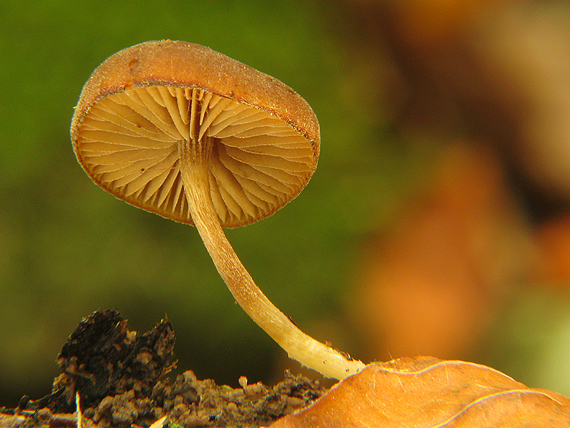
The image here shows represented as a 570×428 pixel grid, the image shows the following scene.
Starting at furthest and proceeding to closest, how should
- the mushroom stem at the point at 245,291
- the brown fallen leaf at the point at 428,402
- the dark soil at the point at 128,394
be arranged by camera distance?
the mushroom stem at the point at 245,291 → the dark soil at the point at 128,394 → the brown fallen leaf at the point at 428,402

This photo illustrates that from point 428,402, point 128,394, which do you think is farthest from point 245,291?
point 428,402

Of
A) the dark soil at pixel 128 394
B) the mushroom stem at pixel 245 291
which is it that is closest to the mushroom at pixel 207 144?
the mushroom stem at pixel 245 291

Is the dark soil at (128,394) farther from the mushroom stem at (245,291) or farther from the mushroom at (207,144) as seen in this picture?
the mushroom at (207,144)

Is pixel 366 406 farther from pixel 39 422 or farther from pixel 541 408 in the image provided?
pixel 39 422

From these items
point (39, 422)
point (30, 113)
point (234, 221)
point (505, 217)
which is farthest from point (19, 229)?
point (505, 217)

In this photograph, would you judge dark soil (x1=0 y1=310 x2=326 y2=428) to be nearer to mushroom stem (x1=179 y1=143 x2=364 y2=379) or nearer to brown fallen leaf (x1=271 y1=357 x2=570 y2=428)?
mushroom stem (x1=179 y1=143 x2=364 y2=379)

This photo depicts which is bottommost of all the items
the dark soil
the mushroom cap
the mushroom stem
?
the dark soil

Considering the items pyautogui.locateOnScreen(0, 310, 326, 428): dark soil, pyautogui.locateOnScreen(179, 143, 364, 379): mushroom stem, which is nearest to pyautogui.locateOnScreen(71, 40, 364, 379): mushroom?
pyautogui.locateOnScreen(179, 143, 364, 379): mushroom stem
